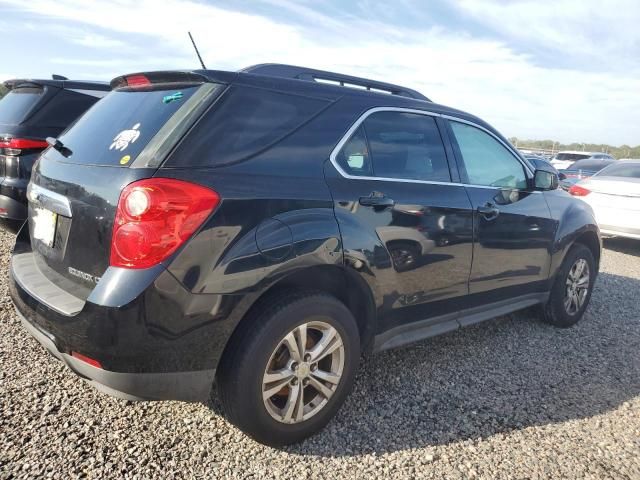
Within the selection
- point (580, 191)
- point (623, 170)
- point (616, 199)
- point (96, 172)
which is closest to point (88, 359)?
point (96, 172)

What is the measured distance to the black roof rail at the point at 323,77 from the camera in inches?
110

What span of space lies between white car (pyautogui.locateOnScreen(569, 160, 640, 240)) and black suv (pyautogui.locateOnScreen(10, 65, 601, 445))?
5.31 meters

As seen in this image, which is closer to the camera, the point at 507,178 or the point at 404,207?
the point at 404,207

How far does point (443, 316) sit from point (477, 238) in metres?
0.55

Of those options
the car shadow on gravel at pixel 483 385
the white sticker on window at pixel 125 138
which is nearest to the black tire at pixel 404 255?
the car shadow on gravel at pixel 483 385

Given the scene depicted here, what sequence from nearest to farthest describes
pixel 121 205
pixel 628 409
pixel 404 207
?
1. pixel 121 205
2. pixel 404 207
3. pixel 628 409

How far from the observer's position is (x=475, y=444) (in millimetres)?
2516

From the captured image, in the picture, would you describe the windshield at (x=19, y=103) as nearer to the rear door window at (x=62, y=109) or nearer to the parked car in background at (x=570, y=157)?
the rear door window at (x=62, y=109)

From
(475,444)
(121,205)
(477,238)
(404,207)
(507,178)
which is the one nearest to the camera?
(121,205)

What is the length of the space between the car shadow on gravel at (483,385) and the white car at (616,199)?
11.0 feet

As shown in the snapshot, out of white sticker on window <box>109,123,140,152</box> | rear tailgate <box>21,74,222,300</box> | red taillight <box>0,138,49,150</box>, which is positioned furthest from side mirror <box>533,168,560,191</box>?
red taillight <box>0,138,49,150</box>

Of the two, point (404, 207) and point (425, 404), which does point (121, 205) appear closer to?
point (404, 207)

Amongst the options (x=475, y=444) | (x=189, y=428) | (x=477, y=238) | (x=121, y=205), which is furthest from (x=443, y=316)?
(x=121, y=205)

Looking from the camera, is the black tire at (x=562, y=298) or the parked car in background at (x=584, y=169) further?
the parked car in background at (x=584, y=169)
